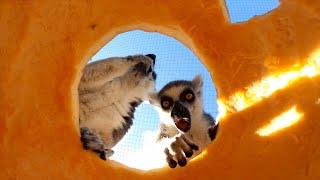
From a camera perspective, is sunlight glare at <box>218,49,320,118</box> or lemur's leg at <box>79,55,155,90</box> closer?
sunlight glare at <box>218,49,320,118</box>

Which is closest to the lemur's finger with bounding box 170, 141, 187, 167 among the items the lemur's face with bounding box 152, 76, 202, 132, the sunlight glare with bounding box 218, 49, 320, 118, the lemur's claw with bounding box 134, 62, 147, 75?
the sunlight glare with bounding box 218, 49, 320, 118

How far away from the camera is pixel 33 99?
3.36 meters

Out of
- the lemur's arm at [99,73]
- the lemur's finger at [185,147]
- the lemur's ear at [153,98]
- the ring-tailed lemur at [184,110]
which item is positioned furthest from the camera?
the lemur's ear at [153,98]

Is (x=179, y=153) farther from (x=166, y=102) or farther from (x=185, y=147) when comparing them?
(x=166, y=102)

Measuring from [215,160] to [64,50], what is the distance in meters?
1.10

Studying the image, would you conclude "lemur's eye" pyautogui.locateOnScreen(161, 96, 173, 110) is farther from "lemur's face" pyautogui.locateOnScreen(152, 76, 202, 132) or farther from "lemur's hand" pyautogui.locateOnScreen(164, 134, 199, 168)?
"lemur's hand" pyautogui.locateOnScreen(164, 134, 199, 168)

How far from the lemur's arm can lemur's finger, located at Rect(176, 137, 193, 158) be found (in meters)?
1.51

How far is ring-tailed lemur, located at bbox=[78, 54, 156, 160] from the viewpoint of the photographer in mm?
5609

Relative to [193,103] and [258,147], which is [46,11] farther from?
[193,103]

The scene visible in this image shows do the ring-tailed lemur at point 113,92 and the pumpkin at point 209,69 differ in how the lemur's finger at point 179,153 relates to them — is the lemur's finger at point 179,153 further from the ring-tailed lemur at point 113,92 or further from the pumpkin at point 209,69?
the ring-tailed lemur at point 113,92

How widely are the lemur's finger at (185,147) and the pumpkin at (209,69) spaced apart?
2.08 ft

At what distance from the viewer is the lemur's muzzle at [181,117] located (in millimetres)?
4876

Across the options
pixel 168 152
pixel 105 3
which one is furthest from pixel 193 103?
pixel 105 3

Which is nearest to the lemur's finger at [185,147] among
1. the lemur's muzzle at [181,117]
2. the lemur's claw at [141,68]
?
the lemur's muzzle at [181,117]
